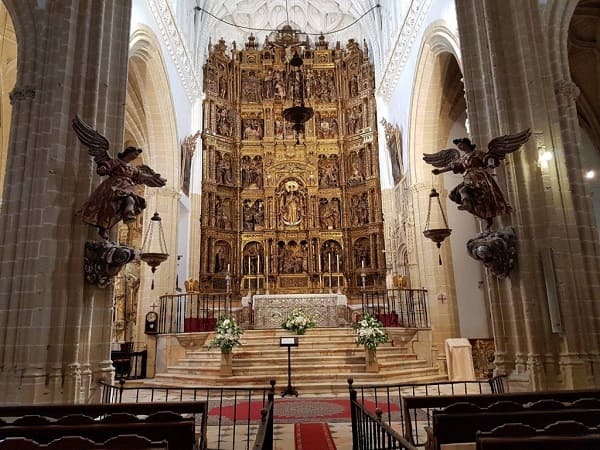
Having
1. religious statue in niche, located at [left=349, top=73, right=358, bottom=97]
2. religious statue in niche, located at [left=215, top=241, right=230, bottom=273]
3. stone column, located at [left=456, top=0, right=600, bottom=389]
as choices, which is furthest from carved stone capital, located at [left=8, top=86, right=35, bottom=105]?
religious statue in niche, located at [left=349, top=73, right=358, bottom=97]

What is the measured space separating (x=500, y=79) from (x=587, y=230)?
9.86ft

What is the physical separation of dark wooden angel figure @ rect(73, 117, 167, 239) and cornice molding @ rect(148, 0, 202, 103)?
28.7 ft

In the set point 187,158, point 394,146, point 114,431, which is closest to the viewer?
point 114,431

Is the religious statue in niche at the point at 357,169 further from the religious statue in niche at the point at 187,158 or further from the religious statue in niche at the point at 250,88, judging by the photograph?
the religious statue in niche at the point at 187,158

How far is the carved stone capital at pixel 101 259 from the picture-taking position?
286 inches

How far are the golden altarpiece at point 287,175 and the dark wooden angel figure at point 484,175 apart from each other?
1122 cm

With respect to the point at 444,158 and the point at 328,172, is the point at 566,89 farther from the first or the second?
the point at 328,172

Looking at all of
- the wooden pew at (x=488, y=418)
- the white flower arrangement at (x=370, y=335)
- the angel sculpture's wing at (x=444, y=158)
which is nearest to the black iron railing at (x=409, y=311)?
the white flower arrangement at (x=370, y=335)

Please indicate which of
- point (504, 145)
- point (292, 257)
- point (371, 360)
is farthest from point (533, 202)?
point (292, 257)

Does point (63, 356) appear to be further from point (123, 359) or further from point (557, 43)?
point (557, 43)

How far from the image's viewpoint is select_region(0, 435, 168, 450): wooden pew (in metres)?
2.95

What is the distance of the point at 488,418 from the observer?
12.8 ft

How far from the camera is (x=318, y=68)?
74.6 ft

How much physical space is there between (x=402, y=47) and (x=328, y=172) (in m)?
6.71
